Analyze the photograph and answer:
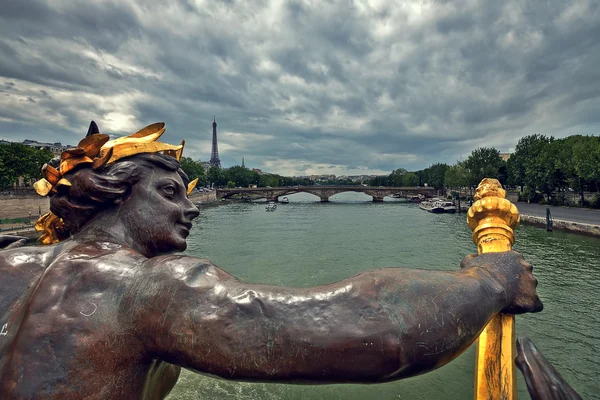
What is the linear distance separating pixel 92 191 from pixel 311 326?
0.97 m

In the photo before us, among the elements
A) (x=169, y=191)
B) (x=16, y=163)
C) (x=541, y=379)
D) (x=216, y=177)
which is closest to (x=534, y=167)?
(x=541, y=379)

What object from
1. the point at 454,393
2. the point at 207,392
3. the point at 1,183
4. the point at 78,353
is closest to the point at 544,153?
the point at 454,393

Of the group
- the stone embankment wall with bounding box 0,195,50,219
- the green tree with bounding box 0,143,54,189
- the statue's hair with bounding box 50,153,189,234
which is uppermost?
the green tree with bounding box 0,143,54,189

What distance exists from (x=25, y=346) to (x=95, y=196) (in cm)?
53

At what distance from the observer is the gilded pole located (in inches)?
49.6

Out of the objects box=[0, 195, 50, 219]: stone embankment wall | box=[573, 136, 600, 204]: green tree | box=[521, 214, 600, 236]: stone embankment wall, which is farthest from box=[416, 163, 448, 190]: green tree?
Answer: box=[0, 195, 50, 219]: stone embankment wall

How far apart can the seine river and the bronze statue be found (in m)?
5.47

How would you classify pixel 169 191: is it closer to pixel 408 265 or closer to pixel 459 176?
pixel 408 265

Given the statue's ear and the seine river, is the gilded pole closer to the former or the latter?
the statue's ear

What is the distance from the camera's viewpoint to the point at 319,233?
1088 inches

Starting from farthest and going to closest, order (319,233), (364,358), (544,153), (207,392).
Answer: (544,153) → (319,233) → (207,392) → (364,358)

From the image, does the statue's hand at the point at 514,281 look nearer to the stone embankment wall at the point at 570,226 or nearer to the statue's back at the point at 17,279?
the statue's back at the point at 17,279

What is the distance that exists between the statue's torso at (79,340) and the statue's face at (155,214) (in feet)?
1.06

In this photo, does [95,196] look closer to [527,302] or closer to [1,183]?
[527,302]
